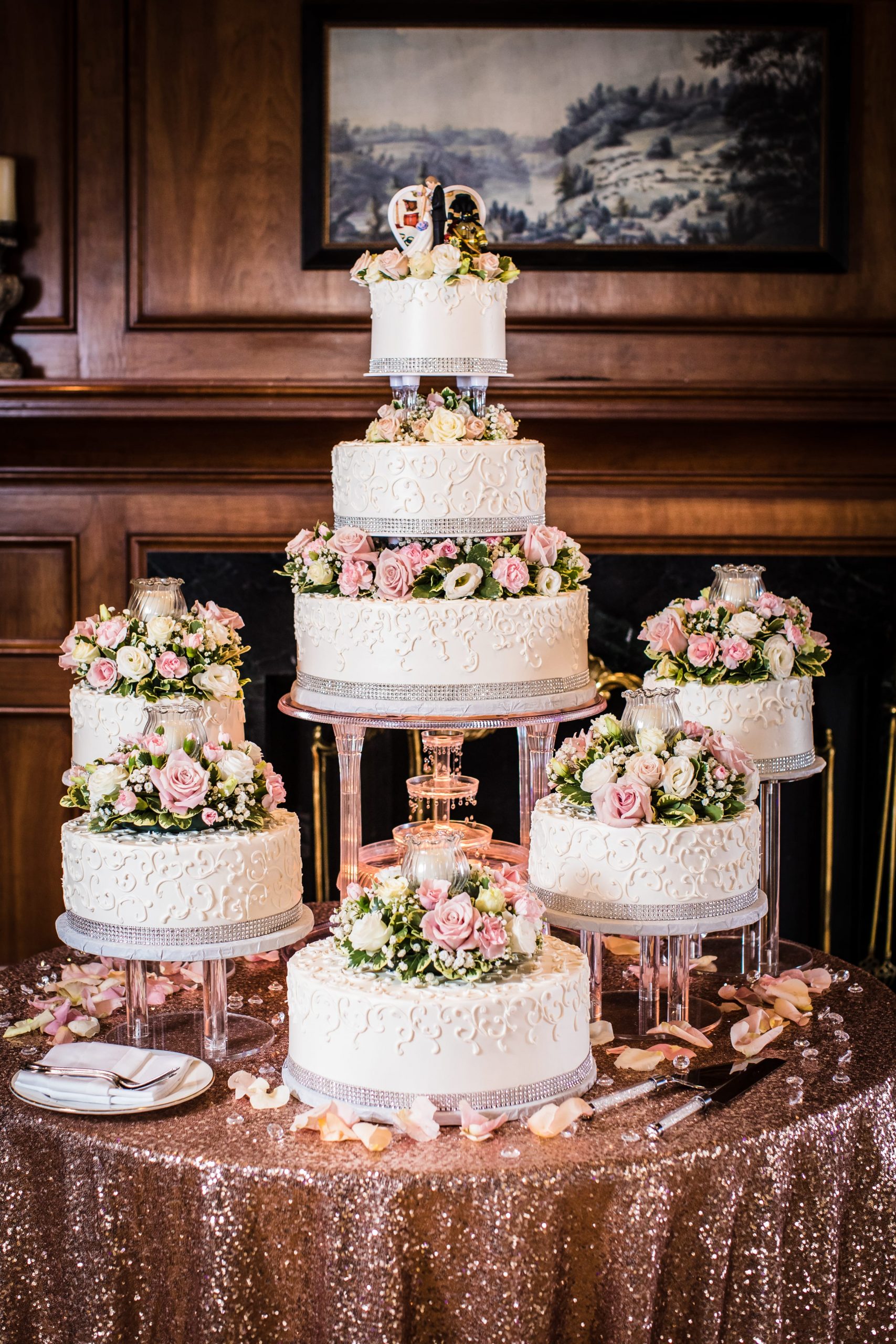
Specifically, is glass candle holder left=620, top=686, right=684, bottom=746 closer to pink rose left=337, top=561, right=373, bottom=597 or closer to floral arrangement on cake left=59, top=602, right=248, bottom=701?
pink rose left=337, top=561, right=373, bottom=597

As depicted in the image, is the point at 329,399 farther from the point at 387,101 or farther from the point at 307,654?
the point at 307,654

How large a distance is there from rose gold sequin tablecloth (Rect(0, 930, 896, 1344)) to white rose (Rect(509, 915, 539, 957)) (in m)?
0.32

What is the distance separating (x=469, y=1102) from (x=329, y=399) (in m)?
3.31

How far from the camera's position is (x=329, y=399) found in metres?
5.44

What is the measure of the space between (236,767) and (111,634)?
1007 mm

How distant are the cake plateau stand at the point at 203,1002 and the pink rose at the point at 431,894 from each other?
442 millimetres

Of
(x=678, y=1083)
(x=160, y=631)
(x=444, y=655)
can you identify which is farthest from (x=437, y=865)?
(x=160, y=631)

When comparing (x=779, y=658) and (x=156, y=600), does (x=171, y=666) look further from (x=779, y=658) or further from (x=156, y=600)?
(x=779, y=658)

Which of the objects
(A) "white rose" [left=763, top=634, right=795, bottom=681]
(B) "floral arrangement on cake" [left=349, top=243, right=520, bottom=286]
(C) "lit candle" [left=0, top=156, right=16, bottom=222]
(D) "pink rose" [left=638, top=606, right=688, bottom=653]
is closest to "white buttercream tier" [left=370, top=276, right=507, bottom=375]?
(B) "floral arrangement on cake" [left=349, top=243, right=520, bottom=286]

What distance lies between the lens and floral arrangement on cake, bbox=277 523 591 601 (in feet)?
12.1

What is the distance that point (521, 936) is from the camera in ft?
9.02

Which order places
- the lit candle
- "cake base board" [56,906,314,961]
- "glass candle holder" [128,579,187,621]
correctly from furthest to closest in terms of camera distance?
the lit candle → "glass candle holder" [128,579,187,621] → "cake base board" [56,906,314,961]

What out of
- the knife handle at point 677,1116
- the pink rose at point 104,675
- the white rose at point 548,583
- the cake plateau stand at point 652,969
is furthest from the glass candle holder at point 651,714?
the pink rose at point 104,675

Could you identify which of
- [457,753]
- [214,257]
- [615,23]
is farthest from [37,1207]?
[615,23]
